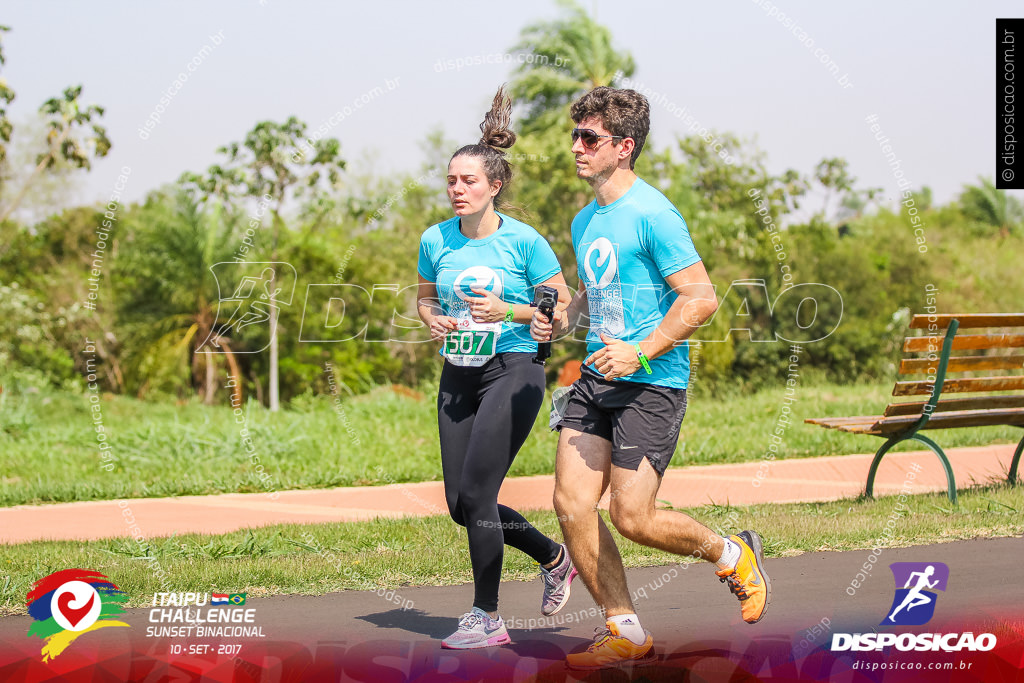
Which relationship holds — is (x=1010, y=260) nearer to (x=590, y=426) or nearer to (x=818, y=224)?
(x=818, y=224)

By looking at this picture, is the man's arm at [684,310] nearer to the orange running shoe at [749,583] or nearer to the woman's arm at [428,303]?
the orange running shoe at [749,583]

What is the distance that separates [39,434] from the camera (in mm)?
11078

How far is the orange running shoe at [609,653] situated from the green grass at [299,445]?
4.99 m

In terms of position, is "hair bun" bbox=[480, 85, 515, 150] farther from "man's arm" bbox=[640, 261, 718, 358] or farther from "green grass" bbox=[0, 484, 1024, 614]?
"green grass" bbox=[0, 484, 1024, 614]

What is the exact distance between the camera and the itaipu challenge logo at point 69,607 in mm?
4348

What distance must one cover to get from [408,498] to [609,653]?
4405 mm

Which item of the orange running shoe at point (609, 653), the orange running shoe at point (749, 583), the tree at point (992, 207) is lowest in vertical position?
the orange running shoe at point (609, 653)

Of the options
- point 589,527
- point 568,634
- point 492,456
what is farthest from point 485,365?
point 568,634

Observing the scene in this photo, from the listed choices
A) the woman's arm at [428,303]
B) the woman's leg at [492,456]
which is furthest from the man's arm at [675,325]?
the woman's arm at [428,303]

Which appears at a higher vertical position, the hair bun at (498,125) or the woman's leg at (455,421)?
the hair bun at (498,125)

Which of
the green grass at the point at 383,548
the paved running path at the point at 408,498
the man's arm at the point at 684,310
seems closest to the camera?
the man's arm at the point at 684,310

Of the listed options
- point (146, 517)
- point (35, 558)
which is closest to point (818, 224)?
point (146, 517)

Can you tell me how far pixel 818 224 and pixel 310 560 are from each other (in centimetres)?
1660

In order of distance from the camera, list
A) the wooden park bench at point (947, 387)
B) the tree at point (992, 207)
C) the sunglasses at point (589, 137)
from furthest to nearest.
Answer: the tree at point (992, 207), the wooden park bench at point (947, 387), the sunglasses at point (589, 137)
